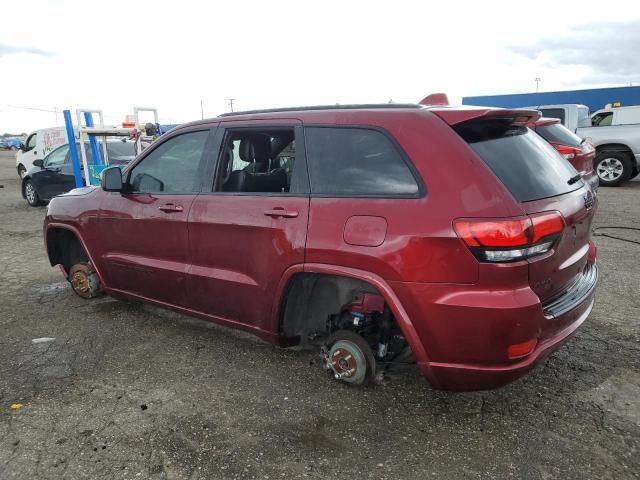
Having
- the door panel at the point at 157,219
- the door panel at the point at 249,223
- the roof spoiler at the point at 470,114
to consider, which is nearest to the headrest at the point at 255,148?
the door panel at the point at 249,223

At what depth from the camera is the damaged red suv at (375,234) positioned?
2381 mm

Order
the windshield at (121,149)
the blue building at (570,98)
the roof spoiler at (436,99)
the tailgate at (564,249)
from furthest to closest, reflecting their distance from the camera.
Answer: the blue building at (570,98), the windshield at (121,149), the roof spoiler at (436,99), the tailgate at (564,249)

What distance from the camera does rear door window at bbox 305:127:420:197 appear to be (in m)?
2.62

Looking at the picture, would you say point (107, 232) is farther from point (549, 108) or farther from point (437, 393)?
point (549, 108)

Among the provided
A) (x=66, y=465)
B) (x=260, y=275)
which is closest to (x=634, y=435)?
(x=260, y=275)

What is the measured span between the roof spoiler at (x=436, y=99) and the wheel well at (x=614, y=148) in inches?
421

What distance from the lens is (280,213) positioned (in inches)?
117

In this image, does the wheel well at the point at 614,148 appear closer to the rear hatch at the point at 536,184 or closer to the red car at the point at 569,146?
the red car at the point at 569,146

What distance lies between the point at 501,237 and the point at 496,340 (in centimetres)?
49

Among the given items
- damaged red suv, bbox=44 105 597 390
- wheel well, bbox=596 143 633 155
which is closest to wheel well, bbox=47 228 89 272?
damaged red suv, bbox=44 105 597 390

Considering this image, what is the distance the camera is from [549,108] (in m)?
12.2

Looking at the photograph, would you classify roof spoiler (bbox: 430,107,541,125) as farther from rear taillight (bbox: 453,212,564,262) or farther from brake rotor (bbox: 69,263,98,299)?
brake rotor (bbox: 69,263,98,299)

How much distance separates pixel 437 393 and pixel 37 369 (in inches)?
106

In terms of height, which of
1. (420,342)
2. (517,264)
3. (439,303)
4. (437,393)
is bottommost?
(437,393)
